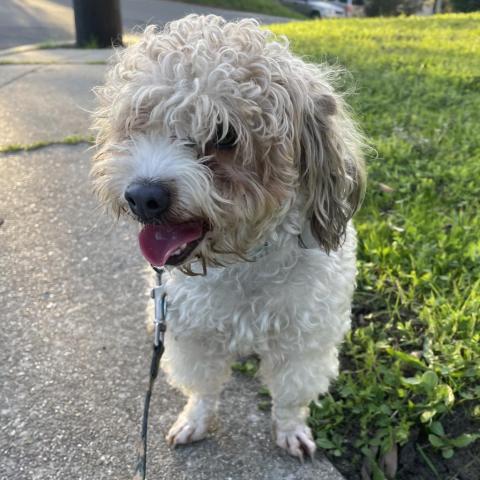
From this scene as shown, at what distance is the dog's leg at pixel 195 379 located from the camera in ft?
7.97

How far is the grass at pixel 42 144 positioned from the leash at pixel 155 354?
347 cm

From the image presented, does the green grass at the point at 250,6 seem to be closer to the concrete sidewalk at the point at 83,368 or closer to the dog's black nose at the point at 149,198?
the concrete sidewalk at the point at 83,368

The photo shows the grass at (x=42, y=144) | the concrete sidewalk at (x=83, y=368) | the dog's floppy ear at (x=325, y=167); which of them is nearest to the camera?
the dog's floppy ear at (x=325, y=167)

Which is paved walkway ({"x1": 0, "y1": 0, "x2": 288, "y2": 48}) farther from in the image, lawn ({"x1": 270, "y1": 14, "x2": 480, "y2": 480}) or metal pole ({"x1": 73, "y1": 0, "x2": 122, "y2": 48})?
lawn ({"x1": 270, "y1": 14, "x2": 480, "y2": 480})

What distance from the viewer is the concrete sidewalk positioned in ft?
7.66

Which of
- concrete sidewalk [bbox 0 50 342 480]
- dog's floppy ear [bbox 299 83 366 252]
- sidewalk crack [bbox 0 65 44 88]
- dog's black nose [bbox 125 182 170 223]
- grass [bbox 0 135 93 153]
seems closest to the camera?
dog's black nose [bbox 125 182 170 223]

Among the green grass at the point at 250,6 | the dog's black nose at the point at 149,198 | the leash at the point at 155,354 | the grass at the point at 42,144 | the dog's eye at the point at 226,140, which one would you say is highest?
the dog's eye at the point at 226,140

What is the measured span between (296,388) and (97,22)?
9940mm

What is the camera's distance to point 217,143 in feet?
6.03

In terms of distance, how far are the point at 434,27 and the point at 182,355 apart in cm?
1119

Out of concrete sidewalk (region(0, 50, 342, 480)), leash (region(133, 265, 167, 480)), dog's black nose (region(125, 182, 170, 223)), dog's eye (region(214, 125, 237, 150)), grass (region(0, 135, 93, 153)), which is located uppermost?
dog's eye (region(214, 125, 237, 150))

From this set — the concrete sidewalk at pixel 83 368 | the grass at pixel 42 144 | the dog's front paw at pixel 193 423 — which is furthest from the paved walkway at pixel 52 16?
the dog's front paw at pixel 193 423

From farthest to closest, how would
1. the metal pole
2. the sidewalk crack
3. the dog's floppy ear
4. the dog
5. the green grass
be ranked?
1. the green grass
2. the metal pole
3. the sidewalk crack
4. the dog's floppy ear
5. the dog

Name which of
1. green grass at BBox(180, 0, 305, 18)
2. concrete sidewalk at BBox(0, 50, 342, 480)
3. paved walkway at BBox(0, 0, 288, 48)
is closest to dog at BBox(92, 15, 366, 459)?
concrete sidewalk at BBox(0, 50, 342, 480)
